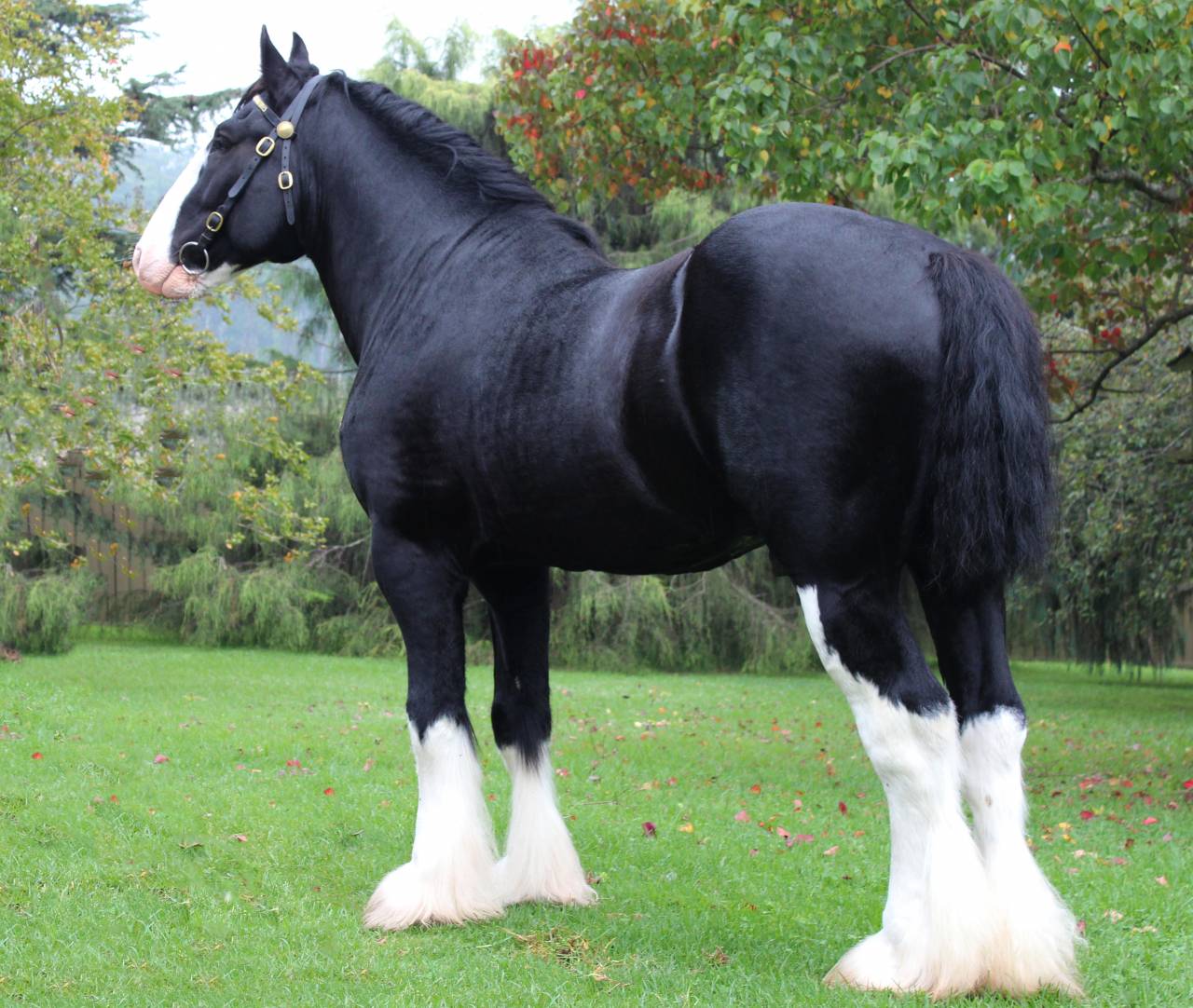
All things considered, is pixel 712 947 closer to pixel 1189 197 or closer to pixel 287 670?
pixel 1189 197

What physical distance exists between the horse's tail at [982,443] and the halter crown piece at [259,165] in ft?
8.01

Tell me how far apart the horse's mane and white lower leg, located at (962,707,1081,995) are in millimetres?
2066

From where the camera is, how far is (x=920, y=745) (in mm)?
3146

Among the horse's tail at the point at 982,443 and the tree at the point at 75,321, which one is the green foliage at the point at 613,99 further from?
the horse's tail at the point at 982,443

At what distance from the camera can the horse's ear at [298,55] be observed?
4.65 metres

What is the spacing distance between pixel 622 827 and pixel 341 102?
3638mm

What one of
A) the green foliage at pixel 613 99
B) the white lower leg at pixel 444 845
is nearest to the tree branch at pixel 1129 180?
the green foliage at pixel 613 99

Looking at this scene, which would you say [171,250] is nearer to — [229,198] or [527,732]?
[229,198]

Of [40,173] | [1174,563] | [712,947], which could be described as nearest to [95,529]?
[40,173]

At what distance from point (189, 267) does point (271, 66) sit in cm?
79

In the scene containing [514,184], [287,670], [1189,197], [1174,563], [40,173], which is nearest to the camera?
[514,184]

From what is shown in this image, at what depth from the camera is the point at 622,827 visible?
6.18 m

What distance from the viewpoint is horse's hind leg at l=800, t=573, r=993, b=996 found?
10.2 ft

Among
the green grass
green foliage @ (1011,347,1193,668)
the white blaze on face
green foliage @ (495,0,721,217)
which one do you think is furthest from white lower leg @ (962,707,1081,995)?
green foliage @ (1011,347,1193,668)
